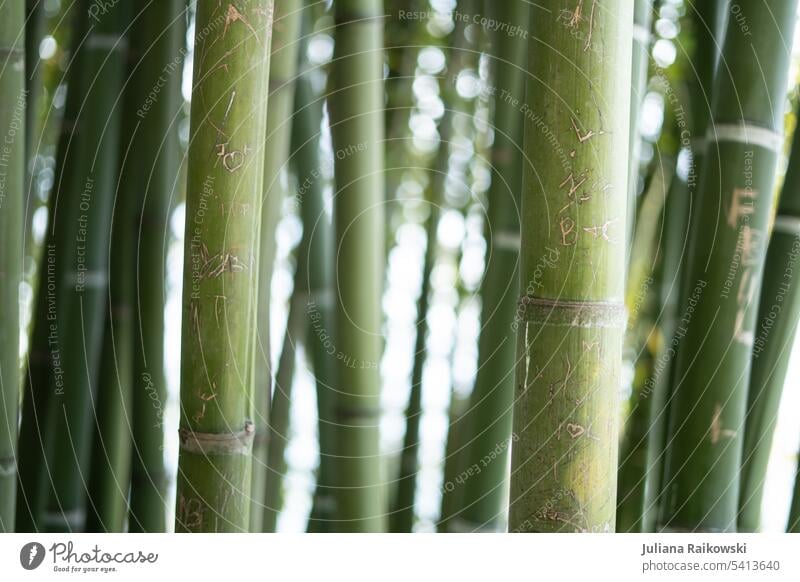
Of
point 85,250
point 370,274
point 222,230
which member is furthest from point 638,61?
point 85,250

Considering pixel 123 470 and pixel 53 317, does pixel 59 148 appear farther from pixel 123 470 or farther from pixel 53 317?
pixel 123 470

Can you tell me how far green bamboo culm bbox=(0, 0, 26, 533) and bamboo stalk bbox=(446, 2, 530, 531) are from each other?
1.24ft

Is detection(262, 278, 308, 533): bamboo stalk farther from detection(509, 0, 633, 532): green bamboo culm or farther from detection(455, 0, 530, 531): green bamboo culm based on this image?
detection(509, 0, 633, 532): green bamboo culm

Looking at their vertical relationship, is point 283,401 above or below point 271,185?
below

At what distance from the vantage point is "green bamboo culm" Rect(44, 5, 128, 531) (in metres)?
0.73

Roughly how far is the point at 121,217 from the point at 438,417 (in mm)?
406

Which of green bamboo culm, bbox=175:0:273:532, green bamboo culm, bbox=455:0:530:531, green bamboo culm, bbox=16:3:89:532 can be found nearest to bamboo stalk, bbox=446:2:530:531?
green bamboo culm, bbox=455:0:530:531

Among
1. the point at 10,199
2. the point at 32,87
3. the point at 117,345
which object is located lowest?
the point at 117,345

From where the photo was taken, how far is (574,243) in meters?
0.50

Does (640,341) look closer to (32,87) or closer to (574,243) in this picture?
(574,243)

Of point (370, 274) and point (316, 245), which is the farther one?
point (316, 245)

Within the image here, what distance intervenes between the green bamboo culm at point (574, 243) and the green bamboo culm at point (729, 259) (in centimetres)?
19

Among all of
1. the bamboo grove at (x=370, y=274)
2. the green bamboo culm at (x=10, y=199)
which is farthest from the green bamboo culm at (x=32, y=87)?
the green bamboo culm at (x=10, y=199)
